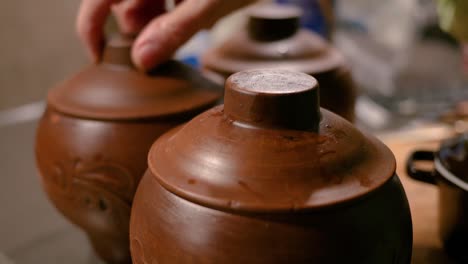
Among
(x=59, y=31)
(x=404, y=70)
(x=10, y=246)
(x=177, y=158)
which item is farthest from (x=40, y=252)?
(x=404, y=70)

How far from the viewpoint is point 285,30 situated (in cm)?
125

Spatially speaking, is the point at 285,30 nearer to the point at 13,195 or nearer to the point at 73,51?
the point at 13,195

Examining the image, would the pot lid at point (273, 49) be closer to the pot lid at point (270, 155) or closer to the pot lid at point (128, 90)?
the pot lid at point (128, 90)

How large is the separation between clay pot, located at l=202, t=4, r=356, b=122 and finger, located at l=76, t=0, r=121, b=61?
231 millimetres

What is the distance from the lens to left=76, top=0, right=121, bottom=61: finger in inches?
43.6

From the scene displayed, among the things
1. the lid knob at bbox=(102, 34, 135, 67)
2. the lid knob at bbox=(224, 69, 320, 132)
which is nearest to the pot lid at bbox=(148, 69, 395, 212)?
the lid knob at bbox=(224, 69, 320, 132)

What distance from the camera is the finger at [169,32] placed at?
0.96 m

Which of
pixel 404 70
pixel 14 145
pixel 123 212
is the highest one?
pixel 123 212

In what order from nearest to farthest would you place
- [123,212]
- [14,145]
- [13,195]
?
[123,212], [13,195], [14,145]

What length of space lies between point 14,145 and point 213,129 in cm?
132

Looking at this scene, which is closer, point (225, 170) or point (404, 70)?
point (225, 170)

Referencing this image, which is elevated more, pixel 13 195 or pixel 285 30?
pixel 285 30

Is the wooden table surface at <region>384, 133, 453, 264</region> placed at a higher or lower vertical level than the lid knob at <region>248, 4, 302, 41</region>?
lower

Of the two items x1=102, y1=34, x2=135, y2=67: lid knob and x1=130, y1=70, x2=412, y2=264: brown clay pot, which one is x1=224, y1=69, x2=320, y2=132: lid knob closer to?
x1=130, y1=70, x2=412, y2=264: brown clay pot
